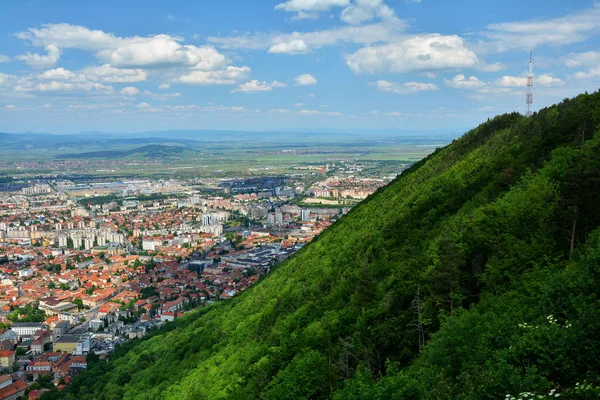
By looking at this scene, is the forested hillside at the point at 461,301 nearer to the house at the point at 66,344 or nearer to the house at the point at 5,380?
the house at the point at 5,380

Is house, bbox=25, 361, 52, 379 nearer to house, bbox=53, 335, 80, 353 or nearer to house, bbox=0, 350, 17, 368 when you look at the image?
house, bbox=0, 350, 17, 368

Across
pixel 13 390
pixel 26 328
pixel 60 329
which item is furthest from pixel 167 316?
pixel 13 390

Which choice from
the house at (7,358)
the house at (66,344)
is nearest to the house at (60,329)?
the house at (66,344)

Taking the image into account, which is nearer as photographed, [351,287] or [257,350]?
[351,287]


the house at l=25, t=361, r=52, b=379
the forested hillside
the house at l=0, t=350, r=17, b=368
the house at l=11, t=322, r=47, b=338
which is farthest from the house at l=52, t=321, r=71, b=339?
the forested hillside

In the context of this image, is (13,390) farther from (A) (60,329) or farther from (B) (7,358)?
(A) (60,329)

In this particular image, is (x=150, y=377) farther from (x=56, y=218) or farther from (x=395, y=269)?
(x=56, y=218)

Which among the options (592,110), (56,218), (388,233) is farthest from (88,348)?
(56,218)
